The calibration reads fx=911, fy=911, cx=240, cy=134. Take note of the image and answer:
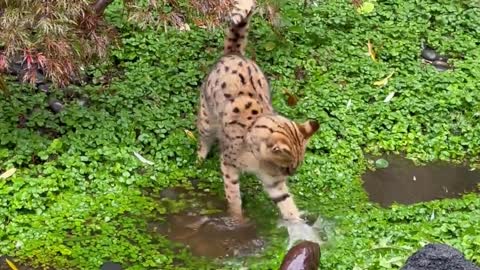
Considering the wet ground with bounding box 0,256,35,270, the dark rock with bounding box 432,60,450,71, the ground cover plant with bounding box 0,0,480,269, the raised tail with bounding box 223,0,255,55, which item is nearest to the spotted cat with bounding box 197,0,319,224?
the raised tail with bounding box 223,0,255,55

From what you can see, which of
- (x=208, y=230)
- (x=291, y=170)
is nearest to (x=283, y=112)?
(x=291, y=170)

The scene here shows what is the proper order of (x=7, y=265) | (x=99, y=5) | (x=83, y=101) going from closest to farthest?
(x=7, y=265) < (x=99, y=5) < (x=83, y=101)

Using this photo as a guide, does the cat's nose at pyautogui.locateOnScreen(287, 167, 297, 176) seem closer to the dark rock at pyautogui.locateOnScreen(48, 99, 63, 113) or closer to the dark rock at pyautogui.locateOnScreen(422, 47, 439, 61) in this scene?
the dark rock at pyautogui.locateOnScreen(48, 99, 63, 113)

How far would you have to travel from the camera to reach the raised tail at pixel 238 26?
6.93 m

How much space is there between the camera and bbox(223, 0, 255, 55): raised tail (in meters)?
6.93

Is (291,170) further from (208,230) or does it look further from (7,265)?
(7,265)

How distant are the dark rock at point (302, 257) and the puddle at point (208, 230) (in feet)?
1.85

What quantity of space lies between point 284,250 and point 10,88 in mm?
2839

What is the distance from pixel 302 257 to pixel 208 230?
3.35 feet

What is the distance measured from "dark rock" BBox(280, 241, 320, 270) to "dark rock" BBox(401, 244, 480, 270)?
596 mm

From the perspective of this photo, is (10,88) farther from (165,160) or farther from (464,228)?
(464,228)

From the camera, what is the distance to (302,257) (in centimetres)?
564

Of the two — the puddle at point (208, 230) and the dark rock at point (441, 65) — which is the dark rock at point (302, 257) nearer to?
the puddle at point (208, 230)

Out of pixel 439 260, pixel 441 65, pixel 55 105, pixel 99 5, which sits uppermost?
pixel 99 5
